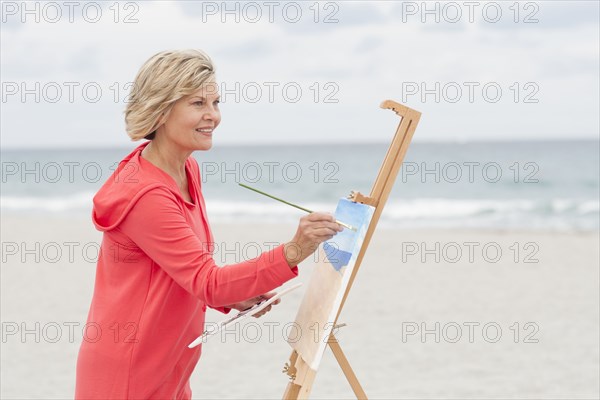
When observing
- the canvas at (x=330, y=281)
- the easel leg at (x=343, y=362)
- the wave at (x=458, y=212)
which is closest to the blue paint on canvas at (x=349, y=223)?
the canvas at (x=330, y=281)

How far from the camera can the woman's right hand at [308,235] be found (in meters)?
2.16

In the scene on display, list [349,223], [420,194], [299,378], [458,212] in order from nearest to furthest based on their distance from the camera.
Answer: [349,223] < [299,378] < [458,212] < [420,194]

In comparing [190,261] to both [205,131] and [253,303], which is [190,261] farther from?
[253,303]

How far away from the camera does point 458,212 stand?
723 inches

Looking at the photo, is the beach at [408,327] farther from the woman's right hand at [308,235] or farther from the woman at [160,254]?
the woman's right hand at [308,235]

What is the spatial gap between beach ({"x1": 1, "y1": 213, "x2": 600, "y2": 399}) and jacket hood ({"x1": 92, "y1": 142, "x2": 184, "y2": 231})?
1.14 ft

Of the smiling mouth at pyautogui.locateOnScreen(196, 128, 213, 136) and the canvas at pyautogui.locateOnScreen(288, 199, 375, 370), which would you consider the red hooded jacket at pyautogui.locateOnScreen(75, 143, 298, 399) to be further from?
the canvas at pyautogui.locateOnScreen(288, 199, 375, 370)

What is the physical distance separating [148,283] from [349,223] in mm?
598

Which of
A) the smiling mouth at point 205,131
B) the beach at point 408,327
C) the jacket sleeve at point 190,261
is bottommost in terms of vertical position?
the beach at point 408,327

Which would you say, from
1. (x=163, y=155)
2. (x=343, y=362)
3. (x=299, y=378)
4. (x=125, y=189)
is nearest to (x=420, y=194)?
(x=343, y=362)

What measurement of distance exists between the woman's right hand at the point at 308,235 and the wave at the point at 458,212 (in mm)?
13701

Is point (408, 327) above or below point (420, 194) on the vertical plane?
below

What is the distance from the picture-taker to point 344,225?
2.30m

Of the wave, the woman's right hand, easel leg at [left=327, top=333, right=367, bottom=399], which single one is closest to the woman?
the woman's right hand
